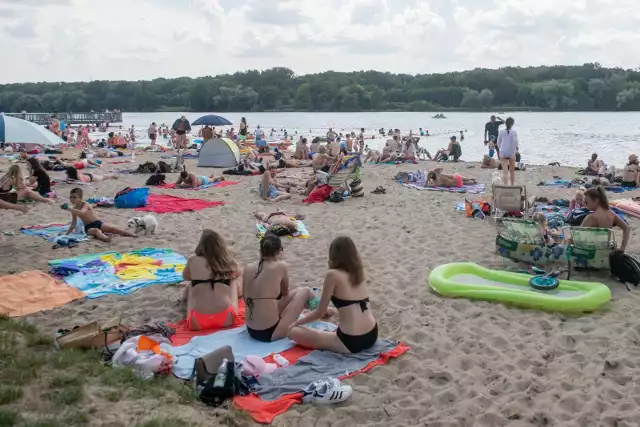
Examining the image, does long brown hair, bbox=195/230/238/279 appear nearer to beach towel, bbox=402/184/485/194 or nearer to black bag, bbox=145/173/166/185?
beach towel, bbox=402/184/485/194

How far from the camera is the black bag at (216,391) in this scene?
3369mm

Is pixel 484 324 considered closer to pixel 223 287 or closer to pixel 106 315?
pixel 223 287

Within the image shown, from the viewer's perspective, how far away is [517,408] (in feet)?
11.1

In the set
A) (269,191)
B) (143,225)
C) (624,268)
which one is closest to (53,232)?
(143,225)

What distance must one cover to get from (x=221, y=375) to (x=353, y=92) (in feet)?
249

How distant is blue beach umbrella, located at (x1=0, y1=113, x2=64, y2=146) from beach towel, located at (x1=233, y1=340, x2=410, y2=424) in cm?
506

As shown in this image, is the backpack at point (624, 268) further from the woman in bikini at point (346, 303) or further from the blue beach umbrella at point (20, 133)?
the blue beach umbrella at point (20, 133)

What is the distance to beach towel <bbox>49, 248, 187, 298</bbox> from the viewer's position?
5488mm


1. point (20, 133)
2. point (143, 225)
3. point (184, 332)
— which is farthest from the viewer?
point (143, 225)

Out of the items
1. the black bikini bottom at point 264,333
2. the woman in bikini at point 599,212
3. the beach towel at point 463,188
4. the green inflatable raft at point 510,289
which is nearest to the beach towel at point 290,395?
the black bikini bottom at point 264,333

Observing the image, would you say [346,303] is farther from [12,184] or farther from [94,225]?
[12,184]

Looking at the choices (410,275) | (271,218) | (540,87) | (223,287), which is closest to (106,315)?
(223,287)

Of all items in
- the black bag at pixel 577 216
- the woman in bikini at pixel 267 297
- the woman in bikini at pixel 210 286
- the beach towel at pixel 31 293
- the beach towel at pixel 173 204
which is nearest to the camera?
the woman in bikini at pixel 267 297

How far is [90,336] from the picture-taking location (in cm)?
388
